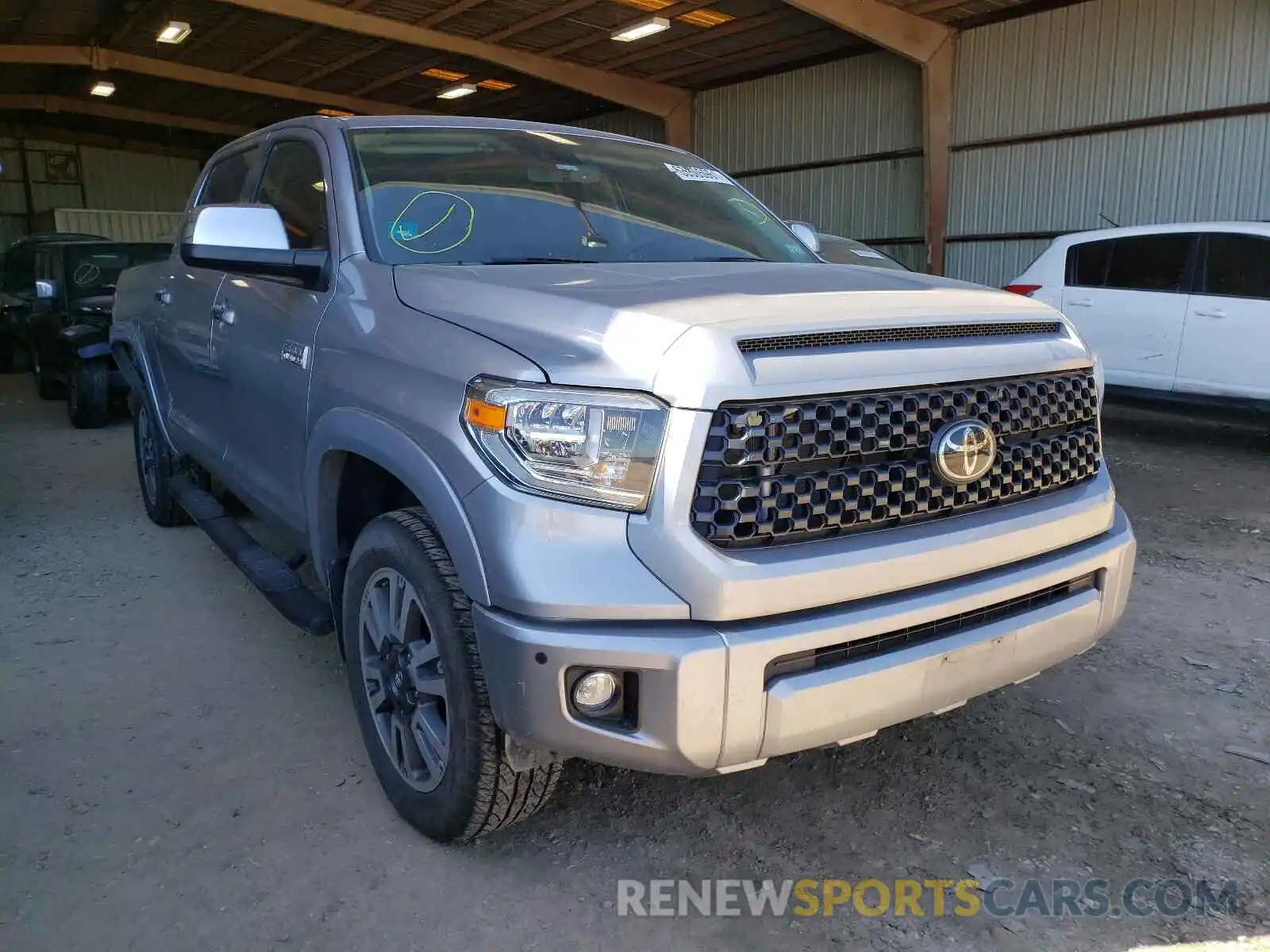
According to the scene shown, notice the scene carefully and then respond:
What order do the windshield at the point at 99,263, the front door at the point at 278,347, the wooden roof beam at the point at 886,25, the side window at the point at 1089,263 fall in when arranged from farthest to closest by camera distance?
1. the wooden roof beam at the point at 886,25
2. the windshield at the point at 99,263
3. the side window at the point at 1089,263
4. the front door at the point at 278,347

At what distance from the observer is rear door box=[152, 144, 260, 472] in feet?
12.9

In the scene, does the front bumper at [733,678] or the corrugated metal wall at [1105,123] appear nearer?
the front bumper at [733,678]

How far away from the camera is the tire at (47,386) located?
10.5 meters

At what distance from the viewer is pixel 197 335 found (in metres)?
4.04

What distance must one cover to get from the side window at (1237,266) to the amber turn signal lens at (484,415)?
747 centimetres

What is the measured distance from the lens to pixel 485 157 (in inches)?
129

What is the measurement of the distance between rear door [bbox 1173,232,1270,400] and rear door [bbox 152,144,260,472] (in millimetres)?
7151

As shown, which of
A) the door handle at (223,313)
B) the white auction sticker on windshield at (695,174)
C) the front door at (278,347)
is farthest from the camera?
the white auction sticker on windshield at (695,174)

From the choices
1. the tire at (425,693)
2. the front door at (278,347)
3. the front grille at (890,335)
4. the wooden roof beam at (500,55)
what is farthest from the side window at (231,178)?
the wooden roof beam at (500,55)

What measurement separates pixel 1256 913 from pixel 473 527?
2028 millimetres

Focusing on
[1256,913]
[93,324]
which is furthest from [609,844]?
[93,324]

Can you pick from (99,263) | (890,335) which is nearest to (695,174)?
(890,335)

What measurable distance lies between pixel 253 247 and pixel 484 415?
1357 mm

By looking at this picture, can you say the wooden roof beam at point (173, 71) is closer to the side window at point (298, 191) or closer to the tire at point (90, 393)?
the tire at point (90, 393)
